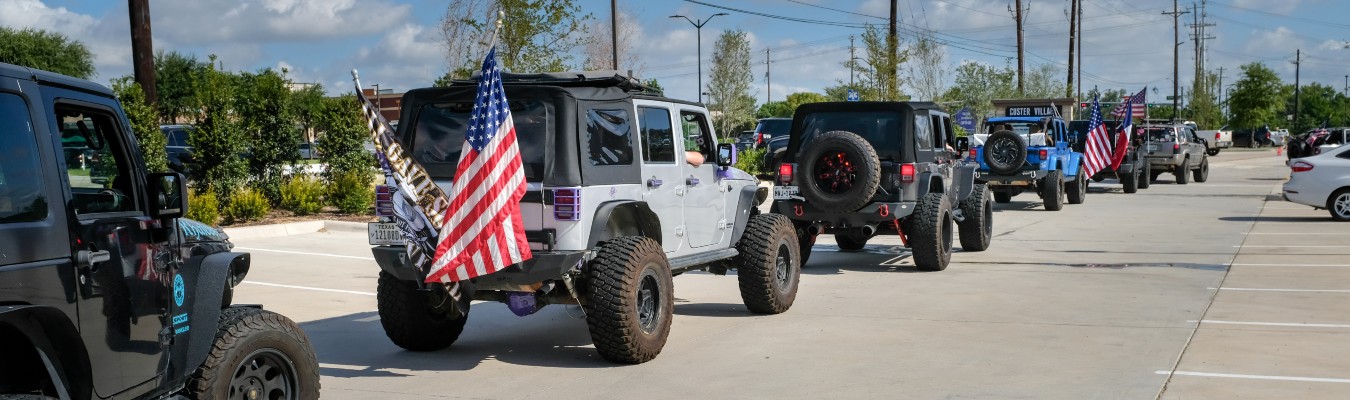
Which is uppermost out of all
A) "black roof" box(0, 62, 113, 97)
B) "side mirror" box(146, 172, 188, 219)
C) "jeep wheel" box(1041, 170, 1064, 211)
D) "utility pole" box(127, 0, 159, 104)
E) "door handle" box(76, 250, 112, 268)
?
"utility pole" box(127, 0, 159, 104)

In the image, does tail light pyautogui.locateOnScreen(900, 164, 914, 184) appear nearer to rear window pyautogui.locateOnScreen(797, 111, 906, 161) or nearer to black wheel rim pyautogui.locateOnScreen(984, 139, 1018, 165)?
rear window pyautogui.locateOnScreen(797, 111, 906, 161)

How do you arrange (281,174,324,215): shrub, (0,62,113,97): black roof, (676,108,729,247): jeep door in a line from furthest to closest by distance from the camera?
(281,174,324,215): shrub, (676,108,729,247): jeep door, (0,62,113,97): black roof

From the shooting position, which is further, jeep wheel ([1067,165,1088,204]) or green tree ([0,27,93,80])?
green tree ([0,27,93,80])

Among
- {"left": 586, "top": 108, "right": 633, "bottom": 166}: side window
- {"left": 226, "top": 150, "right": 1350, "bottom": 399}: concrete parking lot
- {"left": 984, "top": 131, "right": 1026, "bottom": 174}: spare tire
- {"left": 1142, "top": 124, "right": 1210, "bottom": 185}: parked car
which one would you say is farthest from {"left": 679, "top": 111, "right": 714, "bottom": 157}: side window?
{"left": 1142, "top": 124, "right": 1210, "bottom": 185}: parked car

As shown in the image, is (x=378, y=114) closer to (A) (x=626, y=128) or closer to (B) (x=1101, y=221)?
(A) (x=626, y=128)

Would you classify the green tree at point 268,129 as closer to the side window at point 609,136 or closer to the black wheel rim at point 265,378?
the side window at point 609,136

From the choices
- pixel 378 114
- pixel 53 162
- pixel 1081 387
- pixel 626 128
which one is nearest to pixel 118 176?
pixel 53 162

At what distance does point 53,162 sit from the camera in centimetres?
450

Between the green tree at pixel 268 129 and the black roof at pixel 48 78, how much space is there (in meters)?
14.2

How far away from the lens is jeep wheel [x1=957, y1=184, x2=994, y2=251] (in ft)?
52.4

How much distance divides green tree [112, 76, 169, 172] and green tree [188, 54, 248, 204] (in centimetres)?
93

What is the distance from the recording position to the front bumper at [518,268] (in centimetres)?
788

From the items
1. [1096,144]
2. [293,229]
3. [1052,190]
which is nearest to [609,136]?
[293,229]

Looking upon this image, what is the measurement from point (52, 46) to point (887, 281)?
4641 centimetres
